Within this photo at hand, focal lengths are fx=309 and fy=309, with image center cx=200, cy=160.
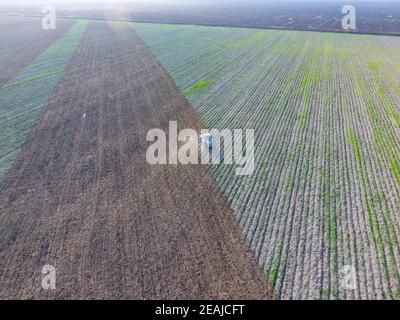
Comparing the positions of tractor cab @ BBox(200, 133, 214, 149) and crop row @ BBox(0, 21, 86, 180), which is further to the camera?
crop row @ BBox(0, 21, 86, 180)

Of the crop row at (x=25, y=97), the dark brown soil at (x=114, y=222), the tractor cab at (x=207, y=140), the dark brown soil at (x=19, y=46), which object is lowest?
the dark brown soil at (x=114, y=222)

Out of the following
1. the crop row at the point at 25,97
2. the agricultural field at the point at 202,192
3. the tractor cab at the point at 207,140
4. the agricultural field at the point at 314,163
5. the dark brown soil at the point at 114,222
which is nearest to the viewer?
the dark brown soil at the point at 114,222

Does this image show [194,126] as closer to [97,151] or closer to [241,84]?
[97,151]

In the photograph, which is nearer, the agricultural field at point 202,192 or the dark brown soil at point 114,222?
the dark brown soil at point 114,222

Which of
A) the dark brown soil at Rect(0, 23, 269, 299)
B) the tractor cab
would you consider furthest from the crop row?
the tractor cab

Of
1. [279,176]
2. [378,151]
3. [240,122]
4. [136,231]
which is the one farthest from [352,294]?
[240,122]

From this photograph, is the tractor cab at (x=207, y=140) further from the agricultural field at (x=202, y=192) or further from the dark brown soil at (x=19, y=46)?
the dark brown soil at (x=19, y=46)

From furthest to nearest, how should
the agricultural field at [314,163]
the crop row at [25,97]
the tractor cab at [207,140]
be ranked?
the crop row at [25,97]
the tractor cab at [207,140]
the agricultural field at [314,163]

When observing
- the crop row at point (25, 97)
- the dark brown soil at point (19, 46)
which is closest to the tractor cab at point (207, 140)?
the crop row at point (25, 97)

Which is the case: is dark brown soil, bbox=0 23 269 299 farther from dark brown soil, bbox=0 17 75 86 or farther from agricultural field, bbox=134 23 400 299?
dark brown soil, bbox=0 17 75 86
